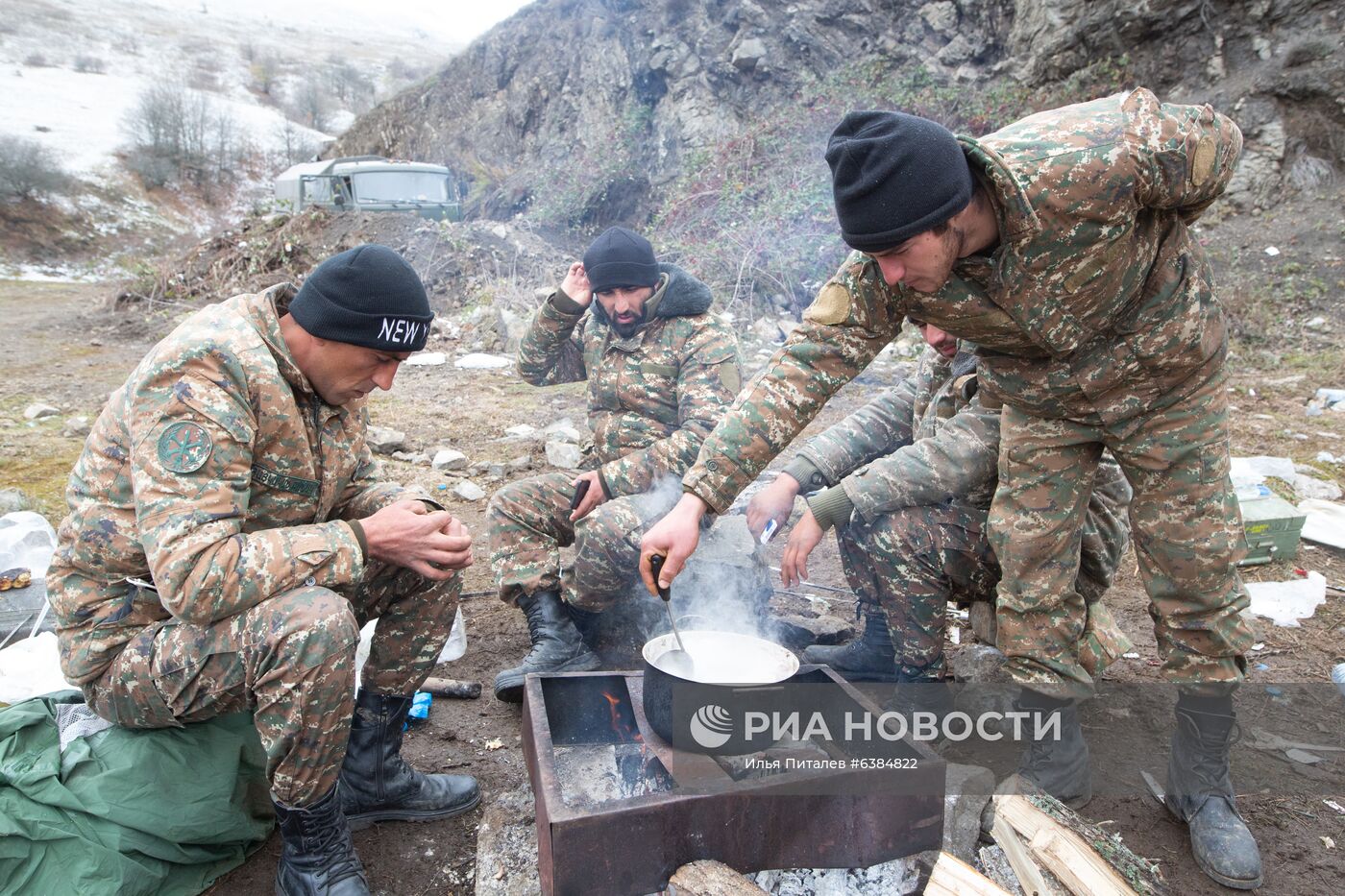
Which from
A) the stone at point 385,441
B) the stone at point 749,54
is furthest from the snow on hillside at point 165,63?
the stone at point 385,441

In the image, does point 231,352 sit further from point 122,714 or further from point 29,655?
point 29,655

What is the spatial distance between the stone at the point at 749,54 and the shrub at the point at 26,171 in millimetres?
18910

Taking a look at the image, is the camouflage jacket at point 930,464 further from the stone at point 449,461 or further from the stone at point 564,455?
the stone at point 449,461

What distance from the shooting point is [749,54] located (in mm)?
14164

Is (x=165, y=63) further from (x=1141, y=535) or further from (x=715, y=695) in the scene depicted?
(x=1141, y=535)

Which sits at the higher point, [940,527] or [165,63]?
[165,63]

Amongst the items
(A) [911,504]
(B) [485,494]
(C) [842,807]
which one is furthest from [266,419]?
(B) [485,494]

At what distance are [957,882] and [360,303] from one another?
1970mm

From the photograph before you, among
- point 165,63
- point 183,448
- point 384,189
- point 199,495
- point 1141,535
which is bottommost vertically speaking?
point 1141,535

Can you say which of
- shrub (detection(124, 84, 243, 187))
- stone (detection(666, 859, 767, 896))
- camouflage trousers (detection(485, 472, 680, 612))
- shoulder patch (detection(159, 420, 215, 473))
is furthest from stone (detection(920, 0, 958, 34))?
shrub (detection(124, 84, 243, 187))

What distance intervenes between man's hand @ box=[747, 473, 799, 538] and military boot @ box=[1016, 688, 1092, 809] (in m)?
0.97

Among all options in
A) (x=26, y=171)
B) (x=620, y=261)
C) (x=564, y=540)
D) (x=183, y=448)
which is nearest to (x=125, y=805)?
(x=183, y=448)

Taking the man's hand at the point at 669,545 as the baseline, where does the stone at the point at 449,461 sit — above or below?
below

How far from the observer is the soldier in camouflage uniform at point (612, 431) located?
3.15 meters
